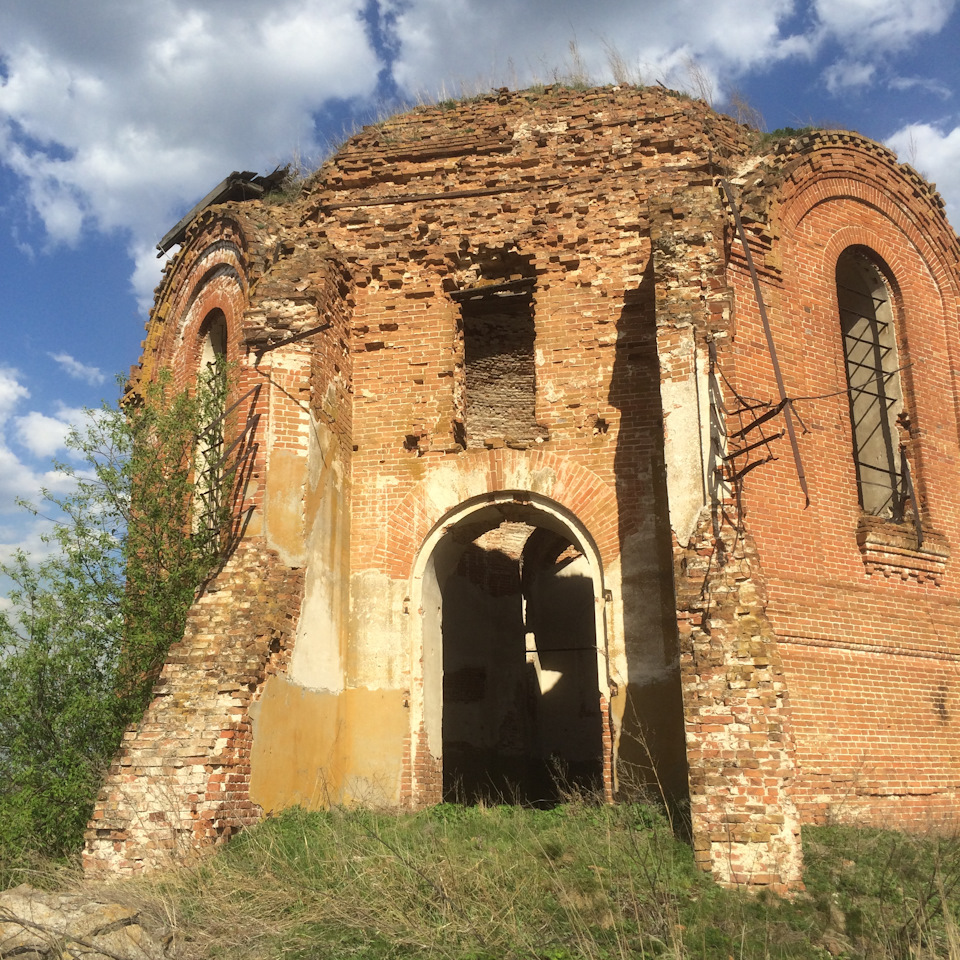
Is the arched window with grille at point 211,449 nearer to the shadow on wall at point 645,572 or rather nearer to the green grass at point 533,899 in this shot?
the green grass at point 533,899

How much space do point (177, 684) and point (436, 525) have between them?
3.07 metres

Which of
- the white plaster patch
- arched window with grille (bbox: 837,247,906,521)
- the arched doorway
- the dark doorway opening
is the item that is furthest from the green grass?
arched window with grille (bbox: 837,247,906,521)

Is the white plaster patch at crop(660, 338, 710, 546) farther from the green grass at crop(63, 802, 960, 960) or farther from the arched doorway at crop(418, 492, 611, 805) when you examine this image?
the green grass at crop(63, 802, 960, 960)

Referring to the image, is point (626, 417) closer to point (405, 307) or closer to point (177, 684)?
point (405, 307)

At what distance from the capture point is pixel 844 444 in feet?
32.2

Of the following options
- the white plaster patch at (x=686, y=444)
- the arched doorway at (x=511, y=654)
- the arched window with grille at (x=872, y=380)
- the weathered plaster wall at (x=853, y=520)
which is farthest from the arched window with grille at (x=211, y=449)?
the arched window with grille at (x=872, y=380)

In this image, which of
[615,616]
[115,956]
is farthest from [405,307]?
[115,956]

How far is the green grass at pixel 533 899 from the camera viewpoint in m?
5.22

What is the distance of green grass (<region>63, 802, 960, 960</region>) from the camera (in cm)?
522

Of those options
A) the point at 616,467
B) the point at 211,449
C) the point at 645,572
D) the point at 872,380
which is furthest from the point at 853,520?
the point at 211,449

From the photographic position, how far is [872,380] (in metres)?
10.9

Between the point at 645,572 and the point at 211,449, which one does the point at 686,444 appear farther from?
the point at 211,449

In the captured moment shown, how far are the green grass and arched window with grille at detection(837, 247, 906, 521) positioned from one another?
4.17m

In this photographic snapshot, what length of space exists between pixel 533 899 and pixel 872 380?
7.60m
